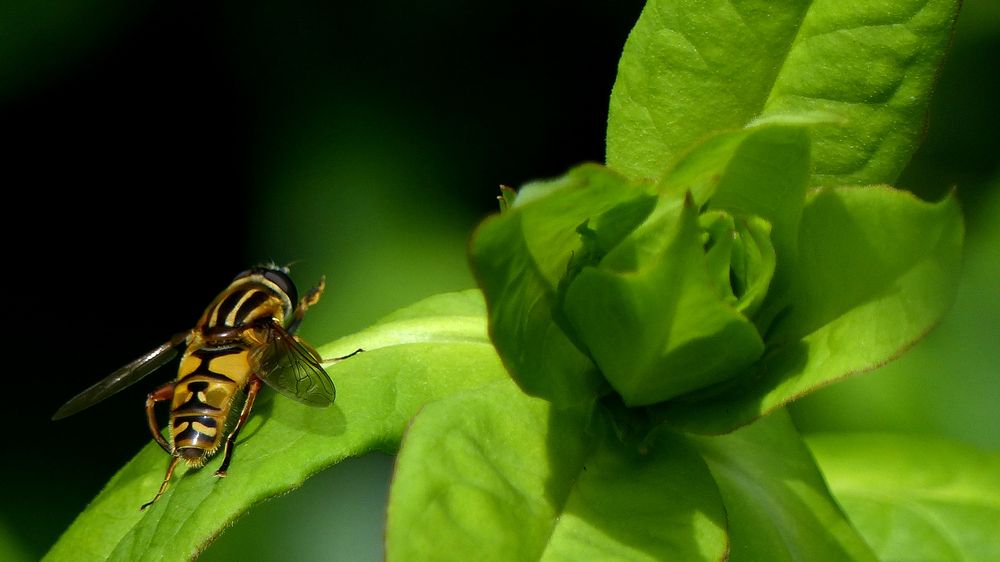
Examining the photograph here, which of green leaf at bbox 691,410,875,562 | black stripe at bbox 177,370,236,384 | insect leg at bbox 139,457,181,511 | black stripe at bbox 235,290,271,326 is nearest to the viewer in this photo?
green leaf at bbox 691,410,875,562

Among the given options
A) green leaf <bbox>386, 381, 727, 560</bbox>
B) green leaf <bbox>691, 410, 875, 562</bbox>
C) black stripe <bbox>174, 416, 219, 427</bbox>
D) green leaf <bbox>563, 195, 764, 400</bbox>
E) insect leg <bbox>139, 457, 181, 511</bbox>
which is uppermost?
green leaf <bbox>563, 195, 764, 400</bbox>

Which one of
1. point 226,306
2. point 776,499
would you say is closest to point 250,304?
point 226,306

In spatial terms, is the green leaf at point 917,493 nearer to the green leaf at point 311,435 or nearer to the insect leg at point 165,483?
the green leaf at point 311,435

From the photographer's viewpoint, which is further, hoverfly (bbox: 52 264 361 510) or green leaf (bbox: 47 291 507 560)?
hoverfly (bbox: 52 264 361 510)

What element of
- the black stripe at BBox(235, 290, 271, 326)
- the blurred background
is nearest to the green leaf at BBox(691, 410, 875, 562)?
the black stripe at BBox(235, 290, 271, 326)

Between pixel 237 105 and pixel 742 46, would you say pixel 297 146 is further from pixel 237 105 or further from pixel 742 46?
pixel 742 46

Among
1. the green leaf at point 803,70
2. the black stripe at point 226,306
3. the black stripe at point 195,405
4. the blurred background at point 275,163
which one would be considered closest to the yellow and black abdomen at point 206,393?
the black stripe at point 195,405

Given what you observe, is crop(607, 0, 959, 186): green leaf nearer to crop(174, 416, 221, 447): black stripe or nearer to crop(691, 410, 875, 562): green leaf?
crop(691, 410, 875, 562): green leaf
